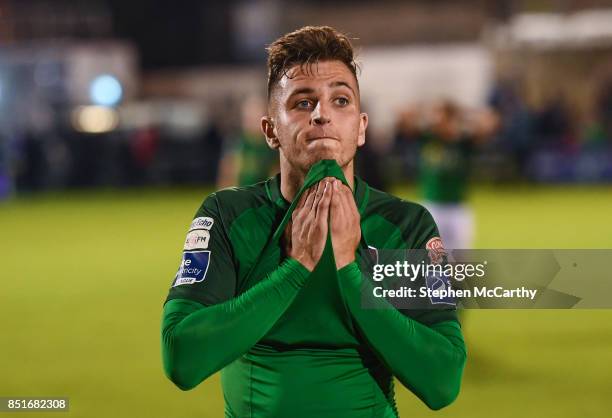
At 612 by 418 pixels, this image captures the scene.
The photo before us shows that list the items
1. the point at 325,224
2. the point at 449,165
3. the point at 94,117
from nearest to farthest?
the point at 325,224 < the point at 449,165 < the point at 94,117

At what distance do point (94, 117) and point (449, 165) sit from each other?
26.3 meters

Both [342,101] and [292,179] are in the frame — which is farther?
[292,179]

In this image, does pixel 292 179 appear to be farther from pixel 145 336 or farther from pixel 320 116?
pixel 145 336

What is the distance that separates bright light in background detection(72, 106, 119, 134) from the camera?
34.3m

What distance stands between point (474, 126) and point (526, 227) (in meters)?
8.12

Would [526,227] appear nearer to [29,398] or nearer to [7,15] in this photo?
[29,398]

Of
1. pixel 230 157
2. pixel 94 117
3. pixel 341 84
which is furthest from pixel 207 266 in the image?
pixel 94 117

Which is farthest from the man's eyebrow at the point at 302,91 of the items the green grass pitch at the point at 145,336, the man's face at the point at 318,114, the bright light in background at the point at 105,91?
the bright light in background at the point at 105,91

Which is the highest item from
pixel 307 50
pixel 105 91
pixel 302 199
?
pixel 105 91

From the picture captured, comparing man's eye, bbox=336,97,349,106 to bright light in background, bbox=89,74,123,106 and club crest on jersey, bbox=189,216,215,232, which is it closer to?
club crest on jersey, bbox=189,216,215,232

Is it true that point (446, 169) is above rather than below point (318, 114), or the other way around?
above

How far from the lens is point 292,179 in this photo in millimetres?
2855

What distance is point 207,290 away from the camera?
2.72m

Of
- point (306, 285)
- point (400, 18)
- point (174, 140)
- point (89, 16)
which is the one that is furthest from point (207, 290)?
point (89, 16)
